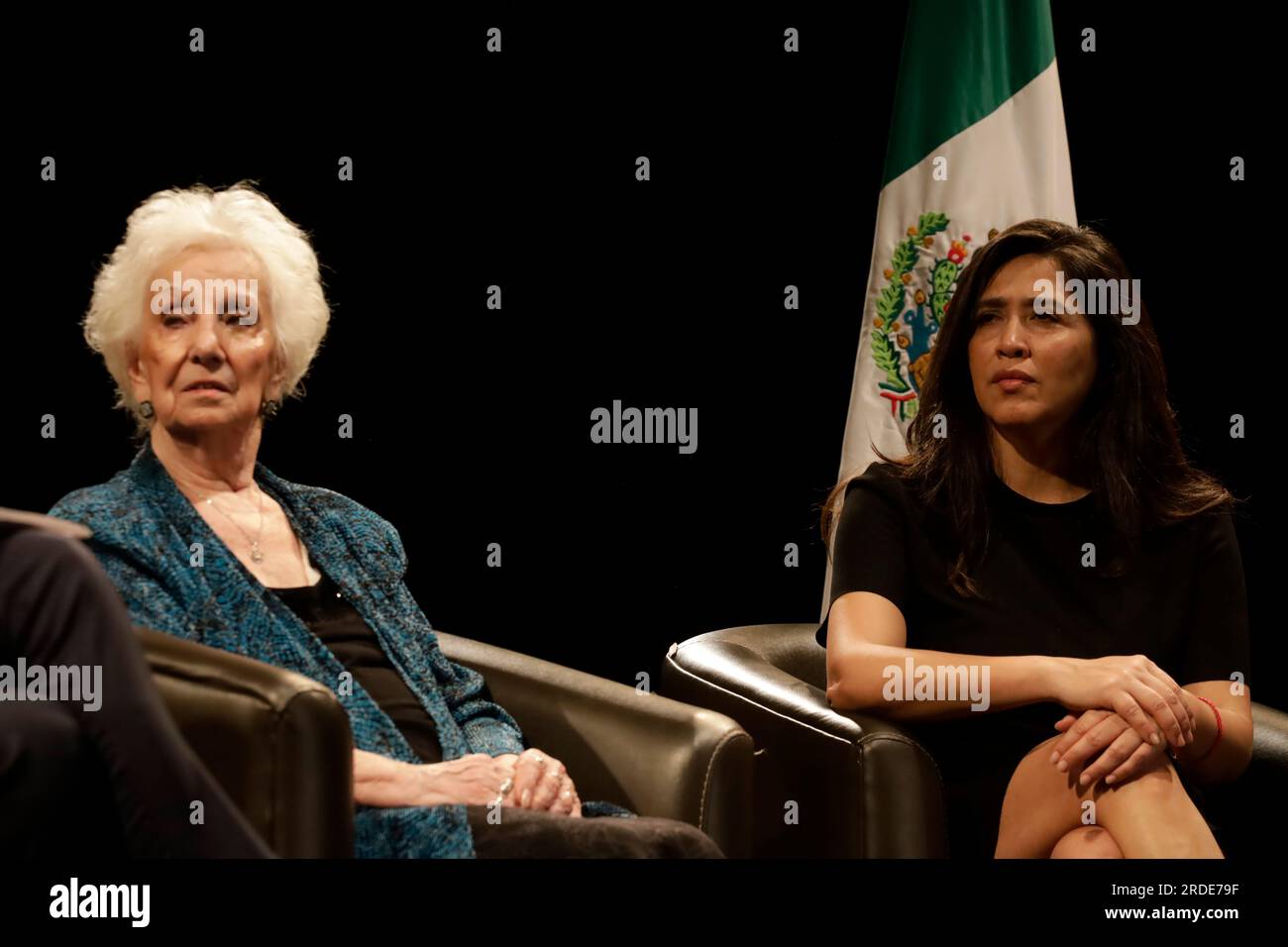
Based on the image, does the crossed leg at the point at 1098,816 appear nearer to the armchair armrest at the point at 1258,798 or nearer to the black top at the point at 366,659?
the armchair armrest at the point at 1258,798

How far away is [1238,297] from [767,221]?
1146 millimetres

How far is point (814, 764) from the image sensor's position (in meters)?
2.26

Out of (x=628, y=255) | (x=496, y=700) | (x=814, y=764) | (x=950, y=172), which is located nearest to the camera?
(x=814, y=764)

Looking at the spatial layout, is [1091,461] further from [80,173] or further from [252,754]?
[80,173]

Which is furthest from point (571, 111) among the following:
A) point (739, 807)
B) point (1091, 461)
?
point (739, 807)

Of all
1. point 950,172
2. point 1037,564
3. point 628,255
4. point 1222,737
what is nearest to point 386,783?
point 1037,564

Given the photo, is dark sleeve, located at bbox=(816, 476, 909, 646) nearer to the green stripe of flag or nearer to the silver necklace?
the silver necklace

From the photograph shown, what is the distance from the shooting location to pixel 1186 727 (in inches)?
82.7

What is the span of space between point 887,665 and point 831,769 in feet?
0.58

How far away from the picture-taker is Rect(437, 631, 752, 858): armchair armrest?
2.17 meters

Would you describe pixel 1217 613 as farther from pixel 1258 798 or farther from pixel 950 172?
pixel 950 172

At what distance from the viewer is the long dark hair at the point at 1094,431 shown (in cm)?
237

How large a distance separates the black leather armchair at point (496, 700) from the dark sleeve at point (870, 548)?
0.31 meters

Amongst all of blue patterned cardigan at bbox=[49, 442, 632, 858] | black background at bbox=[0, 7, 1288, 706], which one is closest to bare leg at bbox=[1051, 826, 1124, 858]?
blue patterned cardigan at bbox=[49, 442, 632, 858]
